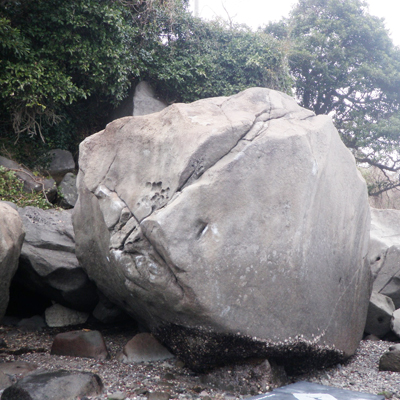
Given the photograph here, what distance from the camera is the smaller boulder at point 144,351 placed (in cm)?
439

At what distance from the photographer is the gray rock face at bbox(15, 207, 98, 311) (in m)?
5.45

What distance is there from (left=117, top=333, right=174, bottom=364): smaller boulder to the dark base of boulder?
372mm

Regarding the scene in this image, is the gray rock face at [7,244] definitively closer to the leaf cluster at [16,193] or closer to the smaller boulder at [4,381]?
the smaller boulder at [4,381]

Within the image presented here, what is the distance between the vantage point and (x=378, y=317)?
5.74m

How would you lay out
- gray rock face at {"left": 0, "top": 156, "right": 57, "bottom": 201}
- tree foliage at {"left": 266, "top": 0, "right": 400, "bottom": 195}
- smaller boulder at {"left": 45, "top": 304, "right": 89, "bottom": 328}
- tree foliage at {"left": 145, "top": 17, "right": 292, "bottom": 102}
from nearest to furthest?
smaller boulder at {"left": 45, "top": 304, "right": 89, "bottom": 328}
gray rock face at {"left": 0, "top": 156, "right": 57, "bottom": 201}
tree foliage at {"left": 145, "top": 17, "right": 292, "bottom": 102}
tree foliage at {"left": 266, "top": 0, "right": 400, "bottom": 195}

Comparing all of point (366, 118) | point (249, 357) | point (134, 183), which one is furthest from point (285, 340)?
point (366, 118)

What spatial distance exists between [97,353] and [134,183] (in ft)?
6.41

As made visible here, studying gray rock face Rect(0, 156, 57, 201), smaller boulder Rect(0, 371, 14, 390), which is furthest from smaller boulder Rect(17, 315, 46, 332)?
gray rock face Rect(0, 156, 57, 201)

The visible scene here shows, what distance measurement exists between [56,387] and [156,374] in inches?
40.8

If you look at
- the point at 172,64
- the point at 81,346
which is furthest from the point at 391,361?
the point at 172,64

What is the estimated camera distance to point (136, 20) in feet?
35.4

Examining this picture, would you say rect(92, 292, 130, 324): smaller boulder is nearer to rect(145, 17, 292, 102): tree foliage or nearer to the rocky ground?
the rocky ground

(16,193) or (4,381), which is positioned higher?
(16,193)

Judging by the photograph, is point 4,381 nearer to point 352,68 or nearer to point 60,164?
point 60,164
